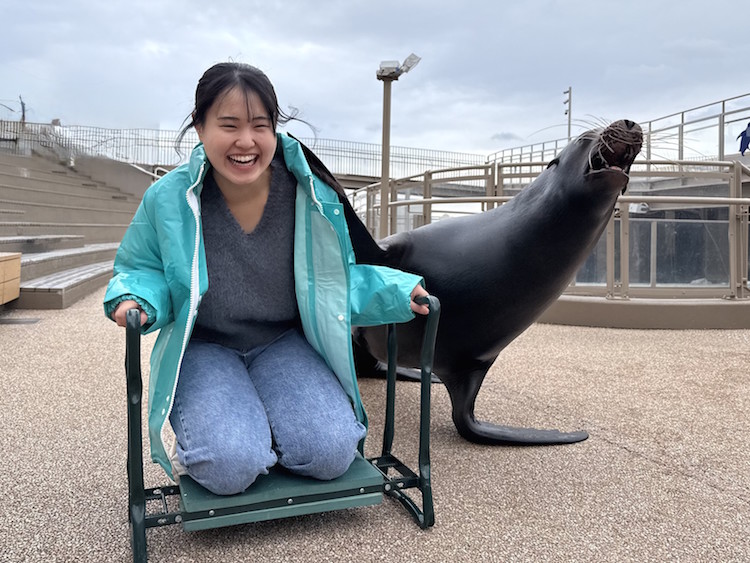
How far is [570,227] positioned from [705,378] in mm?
2271

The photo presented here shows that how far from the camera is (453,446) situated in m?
2.70

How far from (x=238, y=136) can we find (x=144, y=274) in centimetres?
50

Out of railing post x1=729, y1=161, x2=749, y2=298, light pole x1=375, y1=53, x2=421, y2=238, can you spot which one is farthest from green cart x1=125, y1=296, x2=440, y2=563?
light pole x1=375, y1=53, x2=421, y2=238

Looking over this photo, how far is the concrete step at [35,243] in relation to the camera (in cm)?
764

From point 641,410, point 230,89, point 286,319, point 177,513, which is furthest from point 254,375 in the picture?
point 641,410

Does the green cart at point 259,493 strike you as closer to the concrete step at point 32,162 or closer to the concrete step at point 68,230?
the concrete step at point 68,230

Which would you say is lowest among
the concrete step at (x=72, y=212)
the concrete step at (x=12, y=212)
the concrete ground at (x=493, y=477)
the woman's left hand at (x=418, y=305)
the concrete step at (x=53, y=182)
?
the concrete ground at (x=493, y=477)

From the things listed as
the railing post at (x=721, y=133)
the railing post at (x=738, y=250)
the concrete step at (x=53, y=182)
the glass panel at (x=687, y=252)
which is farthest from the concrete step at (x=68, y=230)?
the railing post at (x=721, y=133)

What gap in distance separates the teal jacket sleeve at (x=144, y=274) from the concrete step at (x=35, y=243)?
6.61 meters

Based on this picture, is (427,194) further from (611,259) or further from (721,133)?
(721,133)

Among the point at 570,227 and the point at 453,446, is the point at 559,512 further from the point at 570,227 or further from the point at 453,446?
the point at 570,227

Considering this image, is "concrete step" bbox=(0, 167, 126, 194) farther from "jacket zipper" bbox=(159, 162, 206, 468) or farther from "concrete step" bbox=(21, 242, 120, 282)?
"jacket zipper" bbox=(159, 162, 206, 468)

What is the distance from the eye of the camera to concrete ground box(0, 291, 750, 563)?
5.96 feet

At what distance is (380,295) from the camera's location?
2.05 m
